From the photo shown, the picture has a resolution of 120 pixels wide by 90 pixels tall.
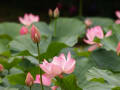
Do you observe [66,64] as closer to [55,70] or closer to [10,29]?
[55,70]

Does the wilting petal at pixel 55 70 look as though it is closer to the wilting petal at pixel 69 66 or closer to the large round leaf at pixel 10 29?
the wilting petal at pixel 69 66

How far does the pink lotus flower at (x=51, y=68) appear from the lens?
1164 mm

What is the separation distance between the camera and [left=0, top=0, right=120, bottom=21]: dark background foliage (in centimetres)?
516

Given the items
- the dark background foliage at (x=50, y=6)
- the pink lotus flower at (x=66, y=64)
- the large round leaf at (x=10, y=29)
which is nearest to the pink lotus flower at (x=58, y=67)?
the pink lotus flower at (x=66, y=64)

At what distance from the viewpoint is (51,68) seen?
1.17 m

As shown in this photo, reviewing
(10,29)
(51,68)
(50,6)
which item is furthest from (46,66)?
(50,6)

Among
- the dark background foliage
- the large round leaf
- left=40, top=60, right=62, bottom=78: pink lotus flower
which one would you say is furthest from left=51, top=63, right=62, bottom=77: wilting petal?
the dark background foliage

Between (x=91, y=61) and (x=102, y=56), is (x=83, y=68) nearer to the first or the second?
(x=91, y=61)

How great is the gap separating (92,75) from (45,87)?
24 cm

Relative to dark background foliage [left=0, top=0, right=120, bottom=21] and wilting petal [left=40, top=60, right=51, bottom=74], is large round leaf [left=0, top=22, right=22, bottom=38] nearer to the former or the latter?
wilting petal [left=40, top=60, right=51, bottom=74]

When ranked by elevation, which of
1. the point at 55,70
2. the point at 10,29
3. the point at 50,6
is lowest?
the point at 50,6

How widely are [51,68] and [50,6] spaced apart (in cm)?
484

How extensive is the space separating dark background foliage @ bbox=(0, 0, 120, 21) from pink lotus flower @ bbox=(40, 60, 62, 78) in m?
3.83

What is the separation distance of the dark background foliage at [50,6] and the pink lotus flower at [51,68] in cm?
383
